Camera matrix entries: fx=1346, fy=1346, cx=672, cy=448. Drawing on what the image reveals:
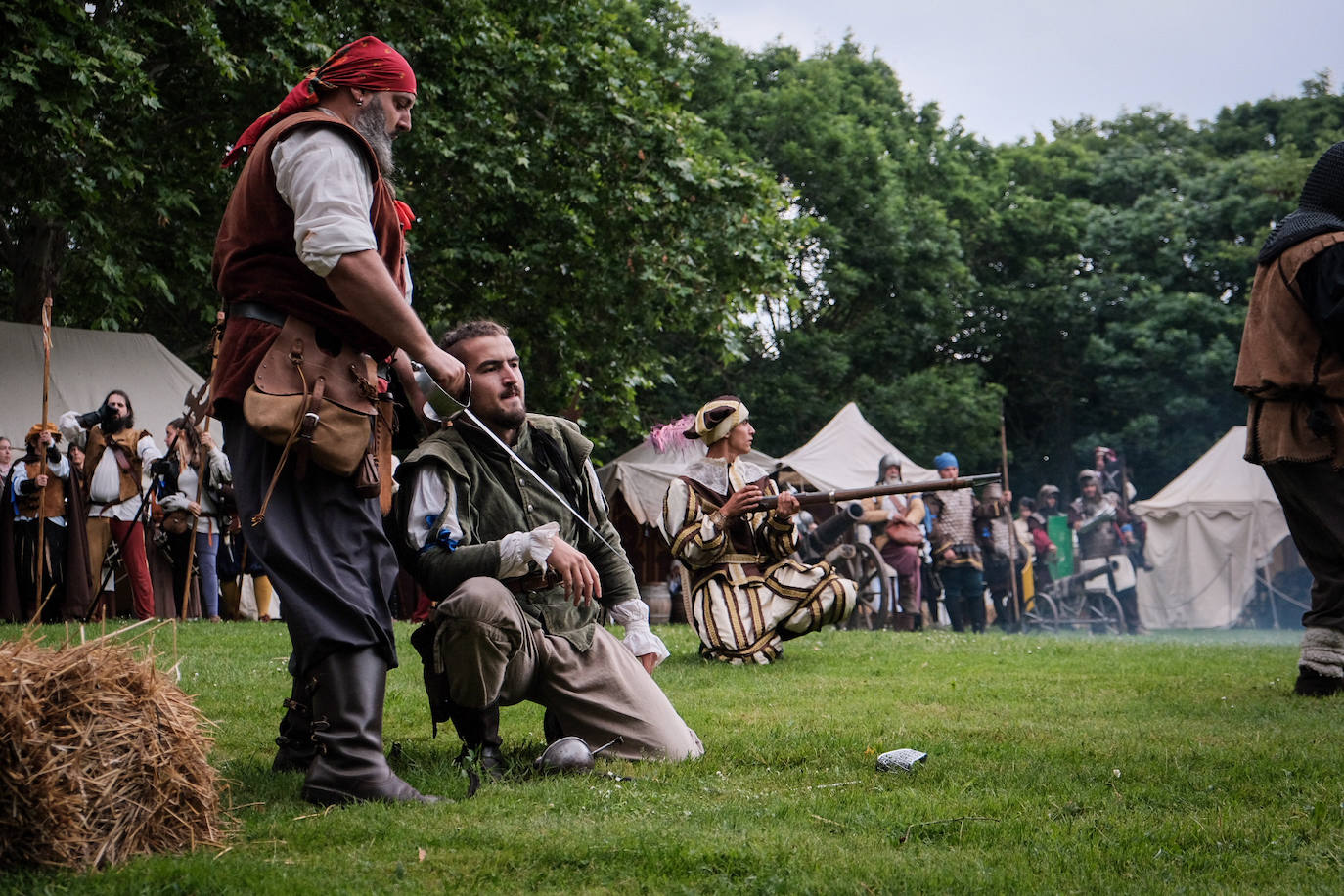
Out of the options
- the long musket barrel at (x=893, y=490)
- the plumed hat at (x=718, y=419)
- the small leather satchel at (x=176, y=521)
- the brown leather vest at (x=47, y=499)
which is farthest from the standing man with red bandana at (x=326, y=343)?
the small leather satchel at (x=176, y=521)

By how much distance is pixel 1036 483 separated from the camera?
39031 mm

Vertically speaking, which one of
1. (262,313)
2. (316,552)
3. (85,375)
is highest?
(85,375)

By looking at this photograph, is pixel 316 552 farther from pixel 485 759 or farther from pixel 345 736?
pixel 485 759

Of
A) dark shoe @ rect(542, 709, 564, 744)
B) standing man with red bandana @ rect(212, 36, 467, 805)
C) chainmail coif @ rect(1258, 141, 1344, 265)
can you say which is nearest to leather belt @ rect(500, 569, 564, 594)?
dark shoe @ rect(542, 709, 564, 744)

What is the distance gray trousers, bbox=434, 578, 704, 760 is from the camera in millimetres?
4461

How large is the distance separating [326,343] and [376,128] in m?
A: 0.70

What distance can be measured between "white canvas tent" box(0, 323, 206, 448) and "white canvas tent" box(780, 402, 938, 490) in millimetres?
9213

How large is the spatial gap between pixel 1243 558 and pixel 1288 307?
1703 cm

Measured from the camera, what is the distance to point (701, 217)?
60.3 feet

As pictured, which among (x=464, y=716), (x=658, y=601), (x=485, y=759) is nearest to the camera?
(x=485, y=759)

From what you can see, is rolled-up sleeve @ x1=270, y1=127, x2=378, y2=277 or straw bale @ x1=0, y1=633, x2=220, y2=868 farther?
rolled-up sleeve @ x1=270, y1=127, x2=378, y2=277

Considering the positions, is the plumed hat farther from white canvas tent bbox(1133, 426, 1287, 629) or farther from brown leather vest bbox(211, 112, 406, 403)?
white canvas tent bbox(1133, 426, 1287, 629)

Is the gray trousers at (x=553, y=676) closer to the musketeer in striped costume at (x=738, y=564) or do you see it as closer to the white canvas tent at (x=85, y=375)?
→ the musketeer in striped costume at (x=738, y=564)

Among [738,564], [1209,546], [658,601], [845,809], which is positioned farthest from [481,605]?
[1209,546]
